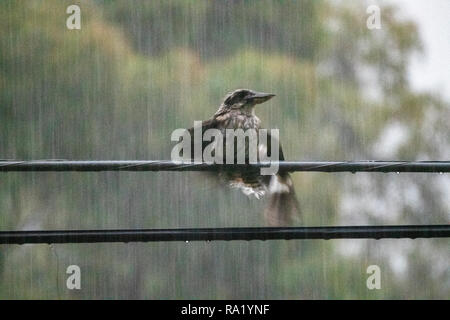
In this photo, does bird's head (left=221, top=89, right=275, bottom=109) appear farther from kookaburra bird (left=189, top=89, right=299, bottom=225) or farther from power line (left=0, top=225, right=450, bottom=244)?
power line (left=0, top=225, right=450, bottom=244)

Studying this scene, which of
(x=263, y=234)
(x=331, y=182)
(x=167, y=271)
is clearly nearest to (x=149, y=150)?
(x=167, y=271)

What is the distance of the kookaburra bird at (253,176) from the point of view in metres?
4.90

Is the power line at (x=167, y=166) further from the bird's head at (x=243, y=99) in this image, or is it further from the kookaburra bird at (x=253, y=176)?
the bird's head at (x=243, y=99)

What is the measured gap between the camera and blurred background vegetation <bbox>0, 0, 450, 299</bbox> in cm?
1331

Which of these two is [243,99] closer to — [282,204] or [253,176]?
[253,176]

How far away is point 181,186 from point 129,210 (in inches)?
67.5

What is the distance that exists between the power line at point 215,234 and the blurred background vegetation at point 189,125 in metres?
8.78

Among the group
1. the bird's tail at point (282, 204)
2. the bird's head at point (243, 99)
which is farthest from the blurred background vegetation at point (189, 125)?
the bird's tail at point (282, 204)

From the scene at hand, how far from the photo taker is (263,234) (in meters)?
3.59

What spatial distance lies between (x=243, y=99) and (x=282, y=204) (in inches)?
63.3

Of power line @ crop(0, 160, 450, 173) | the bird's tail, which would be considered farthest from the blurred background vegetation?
power line @ crop(0, 160, 450, 173)

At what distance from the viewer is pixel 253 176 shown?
581 cm

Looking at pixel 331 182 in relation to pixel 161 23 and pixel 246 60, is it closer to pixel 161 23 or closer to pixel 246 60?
pixel 246 60

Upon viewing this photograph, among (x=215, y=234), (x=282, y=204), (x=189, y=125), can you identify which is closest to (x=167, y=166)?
(x=215, y=234)
